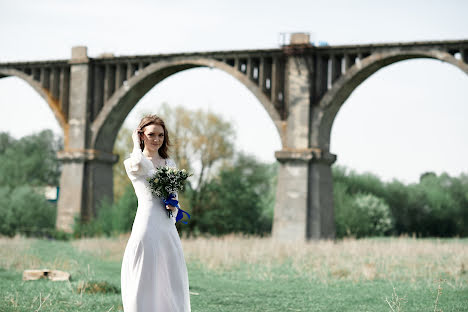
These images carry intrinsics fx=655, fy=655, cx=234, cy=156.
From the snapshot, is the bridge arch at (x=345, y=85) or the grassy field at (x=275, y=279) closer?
the grassy field at (x=275, y=279)

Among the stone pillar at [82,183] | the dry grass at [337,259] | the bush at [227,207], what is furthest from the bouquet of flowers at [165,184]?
the bush at [227,207]

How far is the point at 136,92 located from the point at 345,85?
6829 mm

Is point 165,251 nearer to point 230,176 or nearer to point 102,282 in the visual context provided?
point 102,282

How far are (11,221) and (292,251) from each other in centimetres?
1433

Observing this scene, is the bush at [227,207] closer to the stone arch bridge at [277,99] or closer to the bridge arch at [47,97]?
the stone arch bridge at [277,99]

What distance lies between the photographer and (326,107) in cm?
1791

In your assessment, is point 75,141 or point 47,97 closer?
point 75,141

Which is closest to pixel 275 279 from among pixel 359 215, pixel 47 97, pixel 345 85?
pixel 345 85

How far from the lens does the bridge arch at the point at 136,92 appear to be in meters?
18.6

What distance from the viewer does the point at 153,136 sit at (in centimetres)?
542

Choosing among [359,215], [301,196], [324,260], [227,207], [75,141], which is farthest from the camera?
[359,215]

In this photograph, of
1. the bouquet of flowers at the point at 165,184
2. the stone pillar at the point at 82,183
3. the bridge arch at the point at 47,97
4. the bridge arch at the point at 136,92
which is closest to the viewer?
the bouquet of flowers at the point at 165,184

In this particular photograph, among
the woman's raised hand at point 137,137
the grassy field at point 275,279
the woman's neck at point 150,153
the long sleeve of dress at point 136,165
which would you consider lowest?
the grassy field at point 275,279

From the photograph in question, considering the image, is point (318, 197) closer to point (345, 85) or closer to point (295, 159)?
point (295, 159)
